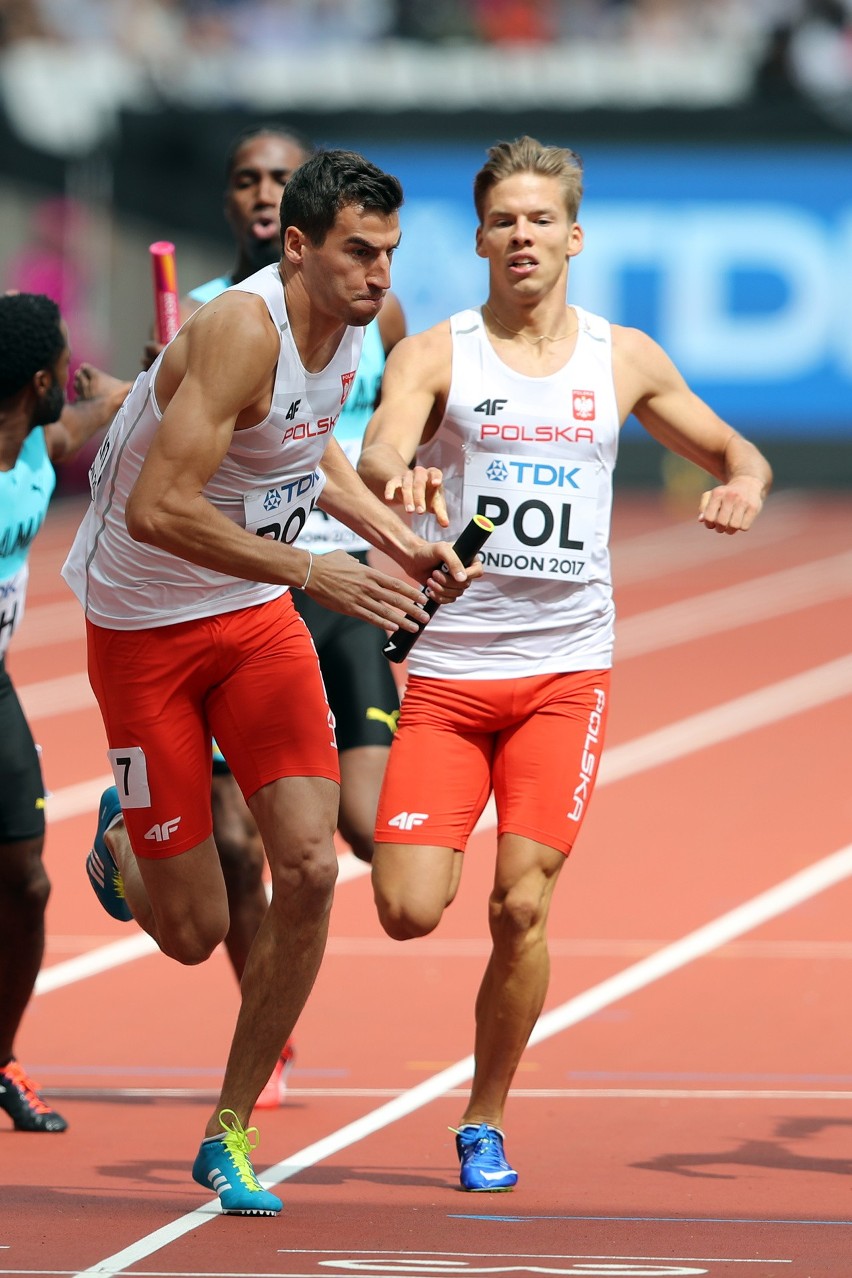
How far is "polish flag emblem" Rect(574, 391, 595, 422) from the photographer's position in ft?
20.5

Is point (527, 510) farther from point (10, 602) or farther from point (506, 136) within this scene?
point (506, 136)

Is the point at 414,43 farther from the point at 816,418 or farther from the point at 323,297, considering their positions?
the point at 323,297

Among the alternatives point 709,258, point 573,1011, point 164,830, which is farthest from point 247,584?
point 709,258

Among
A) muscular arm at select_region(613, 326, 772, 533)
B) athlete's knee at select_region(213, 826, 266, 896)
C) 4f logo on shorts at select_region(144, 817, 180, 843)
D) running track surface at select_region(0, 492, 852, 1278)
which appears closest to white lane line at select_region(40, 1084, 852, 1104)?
running track surface at select_region(0, 492, 852, 1278)

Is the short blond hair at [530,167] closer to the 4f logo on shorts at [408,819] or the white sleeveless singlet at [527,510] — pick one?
the white sleeveless singlet at [527,510]

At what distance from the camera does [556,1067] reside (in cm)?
748

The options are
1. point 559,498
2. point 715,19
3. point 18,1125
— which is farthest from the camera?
point 715,19

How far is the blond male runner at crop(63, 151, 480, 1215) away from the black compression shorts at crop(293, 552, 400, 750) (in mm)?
1435

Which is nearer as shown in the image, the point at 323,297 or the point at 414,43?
the point at 323,297

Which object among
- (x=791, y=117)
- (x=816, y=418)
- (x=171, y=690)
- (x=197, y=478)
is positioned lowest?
(x=171, y=690)

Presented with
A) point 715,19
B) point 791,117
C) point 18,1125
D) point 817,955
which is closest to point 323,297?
point 18,1125

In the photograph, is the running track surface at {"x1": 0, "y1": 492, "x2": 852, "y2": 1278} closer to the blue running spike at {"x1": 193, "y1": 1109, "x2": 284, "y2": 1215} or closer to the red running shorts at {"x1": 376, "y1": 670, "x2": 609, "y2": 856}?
the blue running spike at {"x1": 193, "y1": 1109, "x2": 284, "y2": 1215}

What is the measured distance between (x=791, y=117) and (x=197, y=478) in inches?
921

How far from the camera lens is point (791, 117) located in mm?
27344
